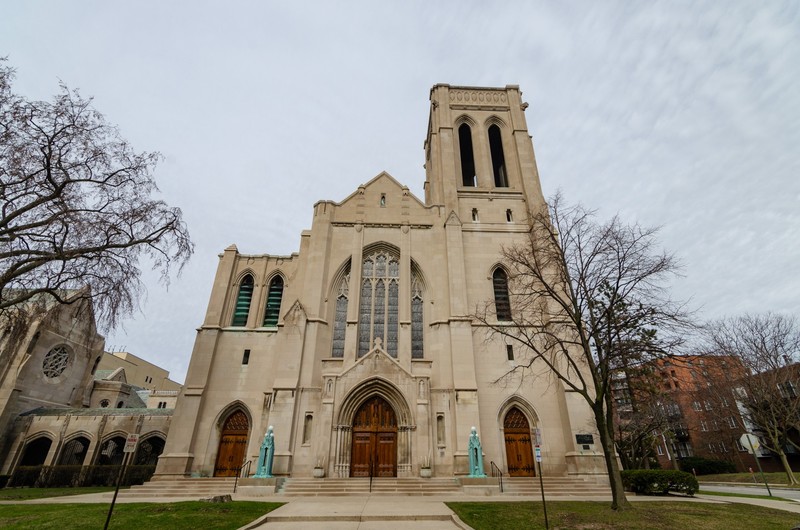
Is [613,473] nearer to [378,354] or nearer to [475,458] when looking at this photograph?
[475,458]

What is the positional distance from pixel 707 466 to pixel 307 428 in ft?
125

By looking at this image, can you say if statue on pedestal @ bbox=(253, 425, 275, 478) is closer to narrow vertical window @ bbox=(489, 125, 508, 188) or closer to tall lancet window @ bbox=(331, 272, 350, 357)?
tall lancet window @ bbox=(331, 272, 350, 357)

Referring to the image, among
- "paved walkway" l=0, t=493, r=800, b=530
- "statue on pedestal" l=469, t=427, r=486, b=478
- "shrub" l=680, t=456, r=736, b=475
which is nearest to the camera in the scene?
"paved walkway" l=0, t=493, r=800, b=530

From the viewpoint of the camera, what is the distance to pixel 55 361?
2973 cm

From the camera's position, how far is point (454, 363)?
1847 cm

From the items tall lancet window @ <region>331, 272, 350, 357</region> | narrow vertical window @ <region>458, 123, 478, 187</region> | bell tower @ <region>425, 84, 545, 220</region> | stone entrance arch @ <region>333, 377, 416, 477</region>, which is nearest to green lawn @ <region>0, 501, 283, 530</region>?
stone entrance arch @ <region>333, 377, 416, 477</region>

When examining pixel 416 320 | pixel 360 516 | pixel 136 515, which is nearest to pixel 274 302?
pixel 416 320

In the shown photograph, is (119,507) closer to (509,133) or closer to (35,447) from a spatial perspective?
(35,447)

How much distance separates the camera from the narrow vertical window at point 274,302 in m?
21.9

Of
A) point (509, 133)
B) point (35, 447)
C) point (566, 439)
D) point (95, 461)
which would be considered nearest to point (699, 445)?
A: point (566, 439)

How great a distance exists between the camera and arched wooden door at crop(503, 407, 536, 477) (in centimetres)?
1788

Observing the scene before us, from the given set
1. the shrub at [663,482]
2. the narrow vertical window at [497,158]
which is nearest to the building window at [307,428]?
the shrub at [663,482]

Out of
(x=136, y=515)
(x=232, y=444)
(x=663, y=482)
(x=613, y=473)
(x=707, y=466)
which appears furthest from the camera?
(x=707, y=466)

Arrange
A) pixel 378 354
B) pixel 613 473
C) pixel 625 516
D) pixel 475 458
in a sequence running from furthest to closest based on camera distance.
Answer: pixel 378 354
pixel 475 458
pixel 613 473
pixel 625 516
